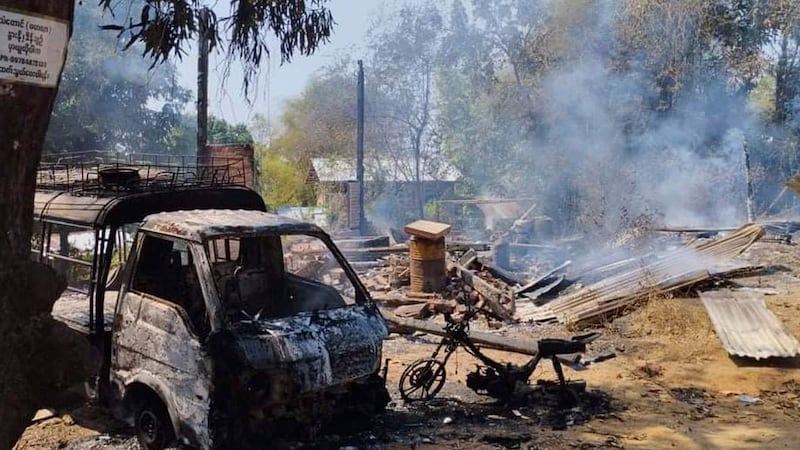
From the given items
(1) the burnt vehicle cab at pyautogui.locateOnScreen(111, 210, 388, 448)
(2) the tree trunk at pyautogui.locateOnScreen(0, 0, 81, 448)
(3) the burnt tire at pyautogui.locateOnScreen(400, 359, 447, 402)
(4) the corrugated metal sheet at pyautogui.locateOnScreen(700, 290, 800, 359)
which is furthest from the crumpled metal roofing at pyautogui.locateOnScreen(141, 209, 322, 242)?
(4) the corrugated metal sheet at pyautogui.locateOnScreen(700, 290, 800, 359)

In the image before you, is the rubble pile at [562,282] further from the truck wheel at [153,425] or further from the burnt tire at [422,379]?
the truck wheel at [153,425]

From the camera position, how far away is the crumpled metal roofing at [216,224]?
5.15 meters

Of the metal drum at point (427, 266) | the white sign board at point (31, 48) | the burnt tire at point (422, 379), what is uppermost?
the white sign board at point (31, 48)

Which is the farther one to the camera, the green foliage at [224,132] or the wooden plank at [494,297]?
the green foliage at [224,132]

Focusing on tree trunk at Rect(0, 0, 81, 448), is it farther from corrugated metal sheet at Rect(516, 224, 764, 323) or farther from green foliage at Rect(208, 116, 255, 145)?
green foliage at Rect(208, 116, 255, 145)

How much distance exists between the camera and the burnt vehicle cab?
457 cm

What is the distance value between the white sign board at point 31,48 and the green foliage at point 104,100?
20.4 m

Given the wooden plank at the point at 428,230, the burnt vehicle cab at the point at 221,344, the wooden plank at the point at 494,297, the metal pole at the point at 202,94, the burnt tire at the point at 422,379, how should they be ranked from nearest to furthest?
the burnt vehicle cab at the point at 221,344 < the burnt tire at the point at 422,379 < the wooden plank at the point at 494,297 < the wooden plank at the point at 428,230 < the metal pole at the point at 202,94

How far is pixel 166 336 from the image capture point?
4.88 meters

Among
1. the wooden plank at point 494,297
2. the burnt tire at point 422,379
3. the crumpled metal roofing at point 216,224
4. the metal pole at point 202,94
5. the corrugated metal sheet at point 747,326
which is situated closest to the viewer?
the crumpled metal roofing at point 216,224

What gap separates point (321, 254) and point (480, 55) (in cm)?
1716

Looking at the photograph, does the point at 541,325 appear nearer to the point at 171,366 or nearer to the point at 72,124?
the point at 171,366

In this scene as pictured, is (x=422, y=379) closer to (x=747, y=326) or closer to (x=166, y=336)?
(x=166, y=336)

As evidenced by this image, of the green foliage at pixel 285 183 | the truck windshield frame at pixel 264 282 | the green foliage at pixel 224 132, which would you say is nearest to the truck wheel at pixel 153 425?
the truck windshield frame at pixel 264 282
